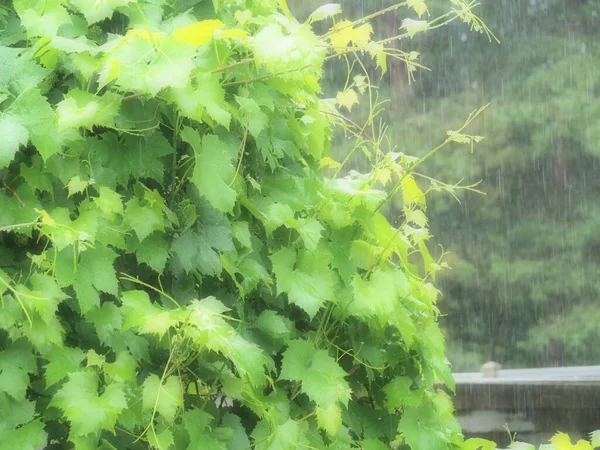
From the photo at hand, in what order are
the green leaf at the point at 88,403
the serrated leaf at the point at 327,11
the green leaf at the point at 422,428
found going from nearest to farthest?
the green leaf at the point at 88,403
the serrated leaf at the point at 327,11
the green leaf at the point at 422,428

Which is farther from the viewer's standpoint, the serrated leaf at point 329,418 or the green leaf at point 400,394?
the green leaf at point 400,394

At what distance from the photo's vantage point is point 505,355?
9.85 meters

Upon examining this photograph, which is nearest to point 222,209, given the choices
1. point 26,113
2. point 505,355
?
point 26,113

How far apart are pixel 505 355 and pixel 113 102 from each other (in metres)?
9.61

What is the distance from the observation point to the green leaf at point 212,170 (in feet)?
3.06

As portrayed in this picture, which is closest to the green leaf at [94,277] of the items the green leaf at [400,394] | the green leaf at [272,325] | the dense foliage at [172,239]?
the dense foliage at [172,239]

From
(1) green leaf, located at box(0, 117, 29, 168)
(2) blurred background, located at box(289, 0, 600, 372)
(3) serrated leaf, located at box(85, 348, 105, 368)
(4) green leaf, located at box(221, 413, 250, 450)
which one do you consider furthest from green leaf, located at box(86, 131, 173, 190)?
(2) blurred background, located at box(289, 0, 600, 372)

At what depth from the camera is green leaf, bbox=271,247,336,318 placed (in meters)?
1.02

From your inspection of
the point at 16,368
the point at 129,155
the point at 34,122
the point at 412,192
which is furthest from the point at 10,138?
the point at 412,192

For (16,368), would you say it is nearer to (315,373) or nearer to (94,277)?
(94,277)

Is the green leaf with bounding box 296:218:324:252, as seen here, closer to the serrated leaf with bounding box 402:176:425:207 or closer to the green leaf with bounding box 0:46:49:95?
the serrated leaf with bounding box 402:176:425:207

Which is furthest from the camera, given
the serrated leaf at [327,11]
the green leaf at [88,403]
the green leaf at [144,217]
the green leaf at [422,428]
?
the green leaf at [422,428]

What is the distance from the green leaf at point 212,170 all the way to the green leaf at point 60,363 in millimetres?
246

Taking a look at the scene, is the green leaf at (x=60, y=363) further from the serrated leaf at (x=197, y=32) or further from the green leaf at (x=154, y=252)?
the serrated leaf at (x=197, y=32)
